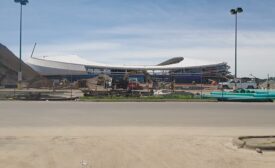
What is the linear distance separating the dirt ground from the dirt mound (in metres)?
50.7

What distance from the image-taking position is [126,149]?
1078 cm

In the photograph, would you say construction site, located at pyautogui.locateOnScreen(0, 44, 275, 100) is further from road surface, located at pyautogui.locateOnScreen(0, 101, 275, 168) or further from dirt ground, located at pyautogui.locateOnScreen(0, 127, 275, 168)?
dirt ground, located at pyautogui.locateOnScreen(0, 127, 275, 168)

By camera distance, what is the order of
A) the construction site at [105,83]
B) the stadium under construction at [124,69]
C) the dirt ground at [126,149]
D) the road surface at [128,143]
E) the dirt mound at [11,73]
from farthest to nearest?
the stadium under construction at [124,69] < the dirt mound at [11,73] < the construction site at [105,83] < the road surface at [128,143] < the dirt ground at [126,149]

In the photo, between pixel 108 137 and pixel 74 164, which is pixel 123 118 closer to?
pixel 108 137

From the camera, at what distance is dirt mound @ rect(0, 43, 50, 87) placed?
2559 inches

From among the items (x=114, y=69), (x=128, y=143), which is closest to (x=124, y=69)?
(x=114, y=69)

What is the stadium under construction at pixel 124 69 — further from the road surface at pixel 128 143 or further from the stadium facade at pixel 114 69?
the road surface at pixel 128 143

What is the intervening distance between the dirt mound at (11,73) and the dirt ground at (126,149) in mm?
50723

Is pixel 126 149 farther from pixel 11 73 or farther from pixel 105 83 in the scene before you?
pixel 11 73

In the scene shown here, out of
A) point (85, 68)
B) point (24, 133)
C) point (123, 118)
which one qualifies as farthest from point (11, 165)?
point (85, 68)

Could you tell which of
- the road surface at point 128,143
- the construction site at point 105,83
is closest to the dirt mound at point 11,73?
the construction site at point 105,83

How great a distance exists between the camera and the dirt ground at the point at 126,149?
30.3 feet

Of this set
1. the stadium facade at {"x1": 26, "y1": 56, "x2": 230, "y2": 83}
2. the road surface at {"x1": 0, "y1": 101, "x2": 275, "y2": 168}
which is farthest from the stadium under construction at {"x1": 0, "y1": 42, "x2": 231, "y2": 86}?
the road surface at {"x1": 0, "y1": 101, "x2": 275, "y2": 168}

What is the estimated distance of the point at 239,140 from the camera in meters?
11.7
